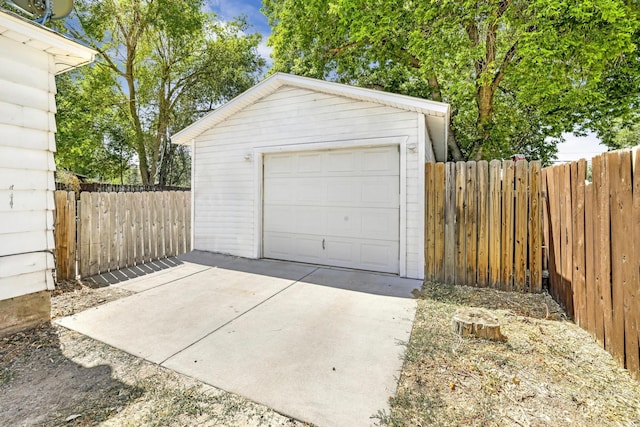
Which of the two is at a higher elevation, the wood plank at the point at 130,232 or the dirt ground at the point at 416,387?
the wood plank at the point at 130,232

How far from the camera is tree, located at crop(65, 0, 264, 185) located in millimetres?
15000

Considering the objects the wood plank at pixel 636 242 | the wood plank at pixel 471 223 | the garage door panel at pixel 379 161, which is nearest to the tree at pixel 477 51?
the garage door panel at pixel 379 161

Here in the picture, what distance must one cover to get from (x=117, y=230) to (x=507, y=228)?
6.85 metres

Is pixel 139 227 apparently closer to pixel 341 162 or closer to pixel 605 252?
pixel 341 162

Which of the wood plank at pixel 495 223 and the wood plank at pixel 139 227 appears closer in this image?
the wood plank at pixel 495 223

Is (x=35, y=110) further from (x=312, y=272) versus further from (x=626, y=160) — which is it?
(x=626, y=160)

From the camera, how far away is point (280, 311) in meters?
3.74

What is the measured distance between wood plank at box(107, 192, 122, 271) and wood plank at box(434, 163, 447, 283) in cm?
583

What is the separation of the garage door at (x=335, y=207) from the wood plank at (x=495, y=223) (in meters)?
1.45

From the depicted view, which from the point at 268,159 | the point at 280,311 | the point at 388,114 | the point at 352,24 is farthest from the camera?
the point at 352,24

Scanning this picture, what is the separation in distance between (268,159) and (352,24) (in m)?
5.84

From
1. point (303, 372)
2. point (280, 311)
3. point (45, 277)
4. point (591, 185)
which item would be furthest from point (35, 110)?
point (591, 185)

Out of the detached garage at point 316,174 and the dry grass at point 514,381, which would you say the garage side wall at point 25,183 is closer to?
the detached garage at point 316,174

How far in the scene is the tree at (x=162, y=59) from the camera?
15.0m
